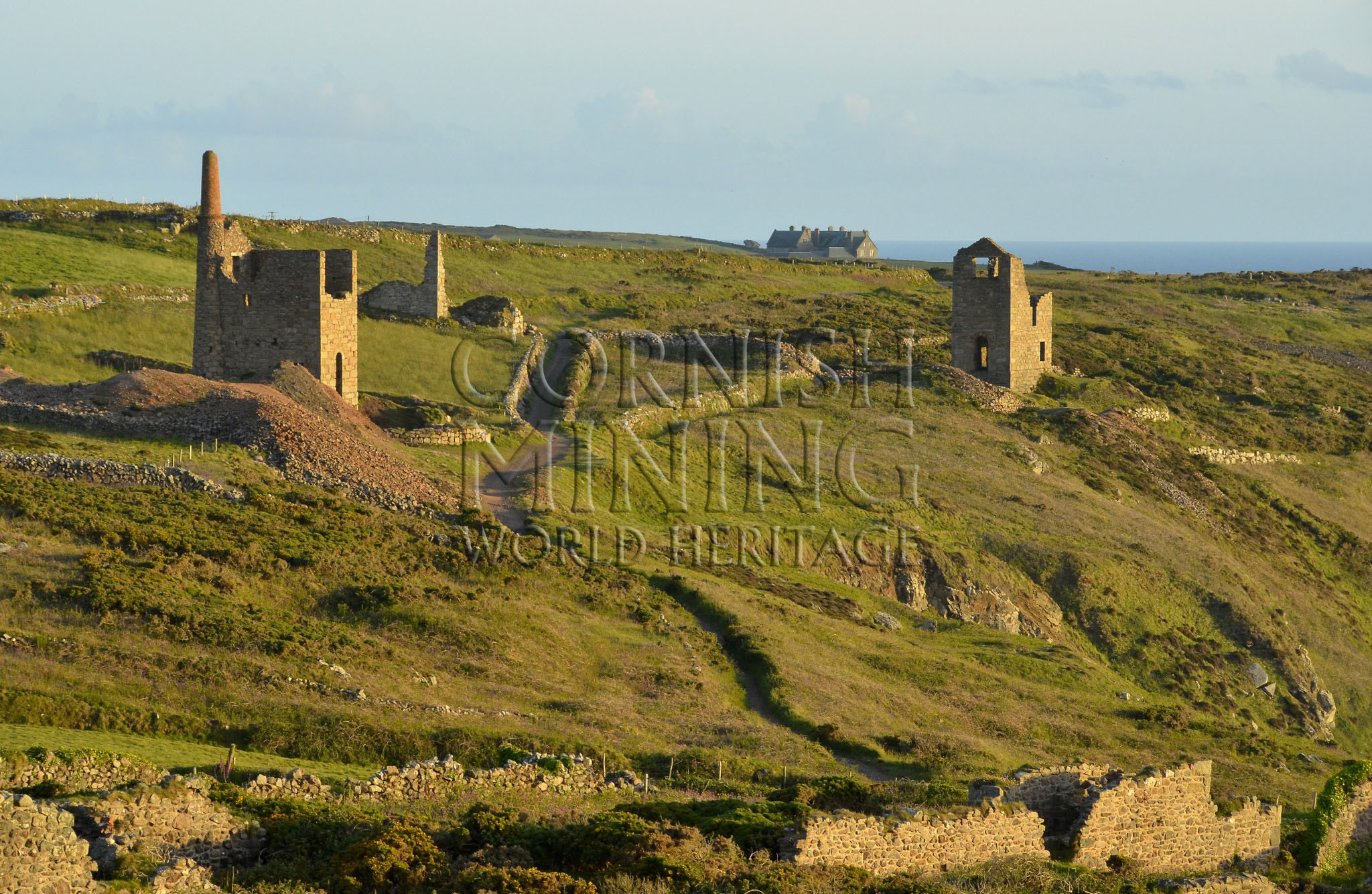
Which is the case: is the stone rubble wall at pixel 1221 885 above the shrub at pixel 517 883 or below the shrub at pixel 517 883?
below

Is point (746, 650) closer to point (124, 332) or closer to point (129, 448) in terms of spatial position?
point (129, 448)

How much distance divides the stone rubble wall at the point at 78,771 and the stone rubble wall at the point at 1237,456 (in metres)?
51.3

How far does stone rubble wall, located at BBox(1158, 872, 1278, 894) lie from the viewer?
2017cm

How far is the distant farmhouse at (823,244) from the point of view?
162 m

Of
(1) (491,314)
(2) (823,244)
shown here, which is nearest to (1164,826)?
(1) (491,314)

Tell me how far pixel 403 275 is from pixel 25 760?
187 feet

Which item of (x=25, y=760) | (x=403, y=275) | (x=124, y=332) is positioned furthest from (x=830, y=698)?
(x=403, y=275)

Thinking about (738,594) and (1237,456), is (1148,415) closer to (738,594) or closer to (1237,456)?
(1237,456)

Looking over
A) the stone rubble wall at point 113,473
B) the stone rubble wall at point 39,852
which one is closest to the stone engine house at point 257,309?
the stone rubble wall at point 113,473

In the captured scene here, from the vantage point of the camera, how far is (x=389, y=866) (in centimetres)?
1706

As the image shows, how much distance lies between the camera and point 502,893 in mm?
16656

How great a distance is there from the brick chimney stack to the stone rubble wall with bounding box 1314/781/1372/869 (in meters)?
35.4

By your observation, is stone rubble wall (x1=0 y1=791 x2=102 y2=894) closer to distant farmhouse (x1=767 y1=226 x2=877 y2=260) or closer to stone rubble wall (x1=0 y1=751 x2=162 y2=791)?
stone rubble wall (x1=0 y1=751 x2=162 y2=791)

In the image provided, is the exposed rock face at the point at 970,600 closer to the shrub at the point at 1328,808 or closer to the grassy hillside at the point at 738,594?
the grassy hillside at the point at 738,594
